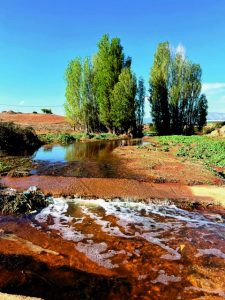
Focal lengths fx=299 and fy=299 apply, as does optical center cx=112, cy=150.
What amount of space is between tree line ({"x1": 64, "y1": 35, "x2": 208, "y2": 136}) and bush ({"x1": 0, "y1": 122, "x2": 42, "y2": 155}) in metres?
13.4

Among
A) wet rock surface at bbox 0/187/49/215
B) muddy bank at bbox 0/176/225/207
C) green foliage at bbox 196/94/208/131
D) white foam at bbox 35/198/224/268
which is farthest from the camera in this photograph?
green foliage at bbox 196/94/208/131

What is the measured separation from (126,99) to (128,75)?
106 inches

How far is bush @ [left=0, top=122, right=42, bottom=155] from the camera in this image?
19.4 m

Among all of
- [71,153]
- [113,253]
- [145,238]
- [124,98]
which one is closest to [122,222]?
[145,238]

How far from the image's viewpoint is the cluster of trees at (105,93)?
113 ft

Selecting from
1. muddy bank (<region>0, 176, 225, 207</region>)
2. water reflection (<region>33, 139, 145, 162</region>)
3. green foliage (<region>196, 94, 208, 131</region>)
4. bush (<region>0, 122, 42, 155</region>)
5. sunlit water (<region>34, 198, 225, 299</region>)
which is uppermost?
green foliage (<region>196, 94, 208, 131</region>)

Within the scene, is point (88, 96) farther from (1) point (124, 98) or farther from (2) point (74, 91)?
(1) point (124, 98)

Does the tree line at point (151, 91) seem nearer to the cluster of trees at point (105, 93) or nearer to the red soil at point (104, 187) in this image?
the cluster of trees at point (105, 93)

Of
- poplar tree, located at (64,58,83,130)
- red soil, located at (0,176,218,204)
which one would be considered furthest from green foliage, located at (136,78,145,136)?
red soil, located at (0,176,218,204)

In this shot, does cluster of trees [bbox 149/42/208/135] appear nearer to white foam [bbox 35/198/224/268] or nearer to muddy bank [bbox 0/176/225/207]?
muddy bank [bbox 0/176/225/207]

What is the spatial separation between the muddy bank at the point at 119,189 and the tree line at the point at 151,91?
24.2 m

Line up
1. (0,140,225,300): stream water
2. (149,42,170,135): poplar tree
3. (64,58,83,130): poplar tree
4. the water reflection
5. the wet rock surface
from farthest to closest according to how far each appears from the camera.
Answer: (64,58,83,130): poplar tree → (149,42,170,135): poplar tree → the water reflection → the wet rock surface → (0,140,225,300): stream water

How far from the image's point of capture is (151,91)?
3688 cm

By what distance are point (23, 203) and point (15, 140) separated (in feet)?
46.3
